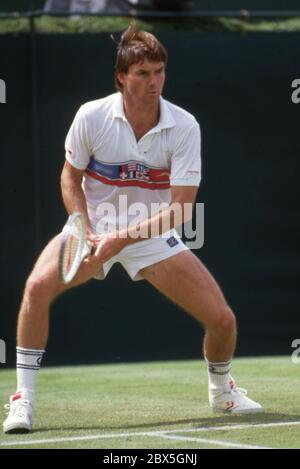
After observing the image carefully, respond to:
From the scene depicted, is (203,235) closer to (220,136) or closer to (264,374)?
(220,136)

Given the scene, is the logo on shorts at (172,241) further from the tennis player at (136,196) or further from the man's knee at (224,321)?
the man's knee at (224,321)

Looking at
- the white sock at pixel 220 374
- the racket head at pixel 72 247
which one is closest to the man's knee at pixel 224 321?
the white sock at pixel 220 374

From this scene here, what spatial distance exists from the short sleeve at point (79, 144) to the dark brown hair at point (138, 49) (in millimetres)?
345

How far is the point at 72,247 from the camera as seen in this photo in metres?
6.13

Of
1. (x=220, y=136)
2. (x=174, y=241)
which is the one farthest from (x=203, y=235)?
(x=174, y=241)

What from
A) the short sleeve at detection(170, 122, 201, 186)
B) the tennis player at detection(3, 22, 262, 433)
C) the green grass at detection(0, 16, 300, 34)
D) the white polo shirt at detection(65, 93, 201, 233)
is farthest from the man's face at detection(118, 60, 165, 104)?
the green grass at detection(0, 16, 300, 34)

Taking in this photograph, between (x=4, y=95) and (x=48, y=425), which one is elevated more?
(x=4, y=95)

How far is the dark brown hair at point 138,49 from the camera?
20.7ft

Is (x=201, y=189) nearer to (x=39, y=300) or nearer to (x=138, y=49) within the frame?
(x=138, y=49)

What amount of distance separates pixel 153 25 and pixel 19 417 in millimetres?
5392

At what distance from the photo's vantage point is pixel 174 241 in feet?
21.9
